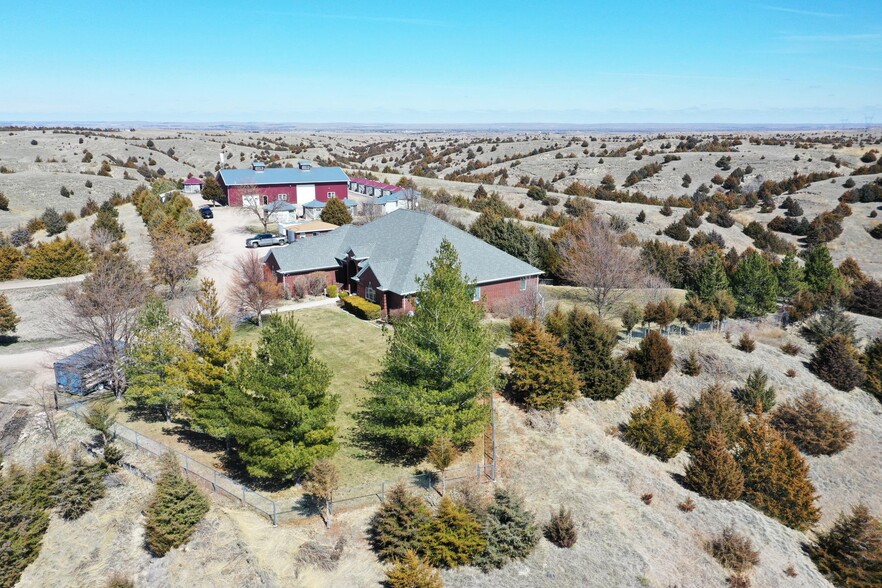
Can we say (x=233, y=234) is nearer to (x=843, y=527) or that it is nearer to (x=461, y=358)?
(x=461, y=358)

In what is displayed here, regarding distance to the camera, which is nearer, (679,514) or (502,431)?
(679,514)

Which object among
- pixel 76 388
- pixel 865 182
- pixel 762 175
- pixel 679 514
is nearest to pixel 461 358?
pixel 679 514

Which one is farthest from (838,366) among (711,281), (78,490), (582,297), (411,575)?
(78,490)

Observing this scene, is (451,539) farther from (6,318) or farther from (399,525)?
(6,318)

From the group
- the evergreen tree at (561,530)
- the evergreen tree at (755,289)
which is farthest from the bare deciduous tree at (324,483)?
the evergreen tree at (755,289)

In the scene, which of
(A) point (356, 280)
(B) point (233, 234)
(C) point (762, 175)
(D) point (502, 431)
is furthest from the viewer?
(C) point (762, 175)

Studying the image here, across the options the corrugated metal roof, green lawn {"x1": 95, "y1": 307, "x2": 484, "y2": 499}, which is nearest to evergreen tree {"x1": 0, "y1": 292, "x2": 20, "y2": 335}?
green lawn {"x1": 95, "y1": 307, "x2": 484, "y2": 499}

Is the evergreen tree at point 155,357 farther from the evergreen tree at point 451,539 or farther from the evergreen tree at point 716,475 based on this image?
the evergreen tree at point 716,475
